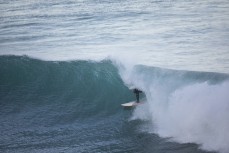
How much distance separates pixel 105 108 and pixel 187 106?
403 cm

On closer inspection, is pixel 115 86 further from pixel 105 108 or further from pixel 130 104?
pixel 130 104

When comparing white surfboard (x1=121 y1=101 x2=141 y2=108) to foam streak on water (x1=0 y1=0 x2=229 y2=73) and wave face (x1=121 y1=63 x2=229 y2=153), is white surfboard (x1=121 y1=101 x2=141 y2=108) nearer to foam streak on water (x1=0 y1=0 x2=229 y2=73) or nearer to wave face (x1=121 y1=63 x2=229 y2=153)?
wave face (x1=121 y1=63 x2=229 y2=153)

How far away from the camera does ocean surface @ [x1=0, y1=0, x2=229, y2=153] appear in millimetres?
13659

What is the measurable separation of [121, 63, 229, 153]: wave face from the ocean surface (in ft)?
0.14

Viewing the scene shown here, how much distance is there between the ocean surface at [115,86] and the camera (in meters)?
13.7

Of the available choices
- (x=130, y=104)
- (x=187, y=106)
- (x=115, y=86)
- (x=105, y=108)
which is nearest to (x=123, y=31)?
(x=115, y=86)

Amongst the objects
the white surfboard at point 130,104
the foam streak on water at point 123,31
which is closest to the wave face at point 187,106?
the white surfboard at point 130,104

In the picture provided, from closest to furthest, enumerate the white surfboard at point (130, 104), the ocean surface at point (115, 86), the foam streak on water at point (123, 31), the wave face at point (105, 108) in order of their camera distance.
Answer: the wave face at point (105, 108) → the ocean surface at point (115, 86) → the white surfboard at point (130, 104) → the foam streak on water at point (123, 31)

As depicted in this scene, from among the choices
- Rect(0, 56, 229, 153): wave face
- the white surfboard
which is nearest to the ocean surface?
Rect(0, 56, 229, 153): wave face

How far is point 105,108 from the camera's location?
17344mm

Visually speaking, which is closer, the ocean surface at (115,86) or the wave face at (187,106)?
the wave face at (187,106)

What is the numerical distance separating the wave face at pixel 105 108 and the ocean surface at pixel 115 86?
4 centimetres

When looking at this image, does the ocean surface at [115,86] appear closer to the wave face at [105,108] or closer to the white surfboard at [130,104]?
the wave face at [105,108]

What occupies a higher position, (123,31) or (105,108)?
(123,31)
